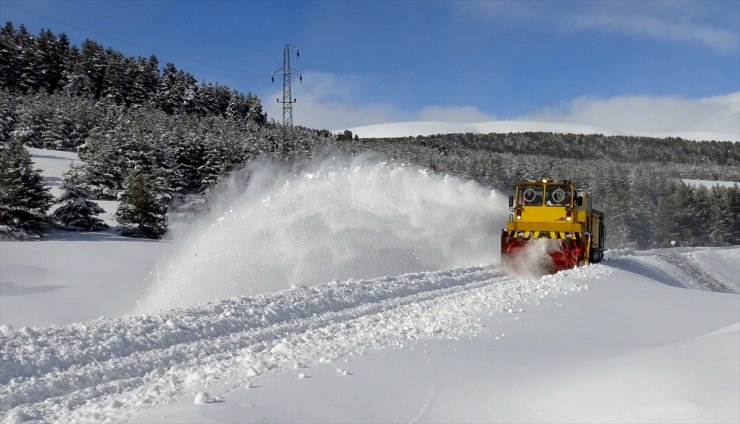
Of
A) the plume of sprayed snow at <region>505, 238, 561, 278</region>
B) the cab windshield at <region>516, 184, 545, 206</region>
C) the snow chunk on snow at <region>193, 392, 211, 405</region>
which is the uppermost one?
the cab windshield at <region>516, 184, 545, 206</region>

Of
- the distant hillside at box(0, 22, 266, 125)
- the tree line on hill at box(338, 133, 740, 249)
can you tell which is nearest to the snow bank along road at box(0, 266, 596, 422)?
the tree line on hill at box(338, 133, 740, 249)

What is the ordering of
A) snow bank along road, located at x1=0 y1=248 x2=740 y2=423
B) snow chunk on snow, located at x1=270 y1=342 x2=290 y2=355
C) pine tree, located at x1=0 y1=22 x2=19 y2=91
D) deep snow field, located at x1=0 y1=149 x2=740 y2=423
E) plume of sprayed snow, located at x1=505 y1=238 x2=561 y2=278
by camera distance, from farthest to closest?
pine tree, located at x1=0 y1=22 x2=19 y2=91
plume of sprayed snow, located at x1=505 y1=238 x2=561 y2=278
snow chunk on snow, located at x1=270 y1=342 x2=290 y2=355
snow bank along road, located at x1=0 y1=248 x2=740 y2=423
deep snow field, located at x1=0 y1=149 x2=740 y2=423

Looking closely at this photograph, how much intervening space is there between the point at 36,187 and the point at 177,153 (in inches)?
985

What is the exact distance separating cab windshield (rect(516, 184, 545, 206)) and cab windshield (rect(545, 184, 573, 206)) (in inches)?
8.5

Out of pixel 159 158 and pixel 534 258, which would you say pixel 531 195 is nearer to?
pixel 534 258

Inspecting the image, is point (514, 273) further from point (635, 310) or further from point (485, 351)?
point (485, 351)

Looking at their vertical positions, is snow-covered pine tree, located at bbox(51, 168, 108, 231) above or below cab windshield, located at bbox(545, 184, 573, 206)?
below

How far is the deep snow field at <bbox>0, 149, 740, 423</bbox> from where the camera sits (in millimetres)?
4688

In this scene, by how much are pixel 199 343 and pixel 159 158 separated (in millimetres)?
45906

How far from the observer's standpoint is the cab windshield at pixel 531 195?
1833 centimetres

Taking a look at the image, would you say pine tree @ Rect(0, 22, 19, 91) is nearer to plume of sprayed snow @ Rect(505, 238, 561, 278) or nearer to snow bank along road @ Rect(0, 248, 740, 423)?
plume of sprayed snow @ Rect(505, 238, 561, 278)

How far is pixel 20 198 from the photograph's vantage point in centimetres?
2895

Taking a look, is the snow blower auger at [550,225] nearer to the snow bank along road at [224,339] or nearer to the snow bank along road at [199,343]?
the snow bank along road at [224,339]

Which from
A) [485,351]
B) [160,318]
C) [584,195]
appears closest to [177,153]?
[584,195]
